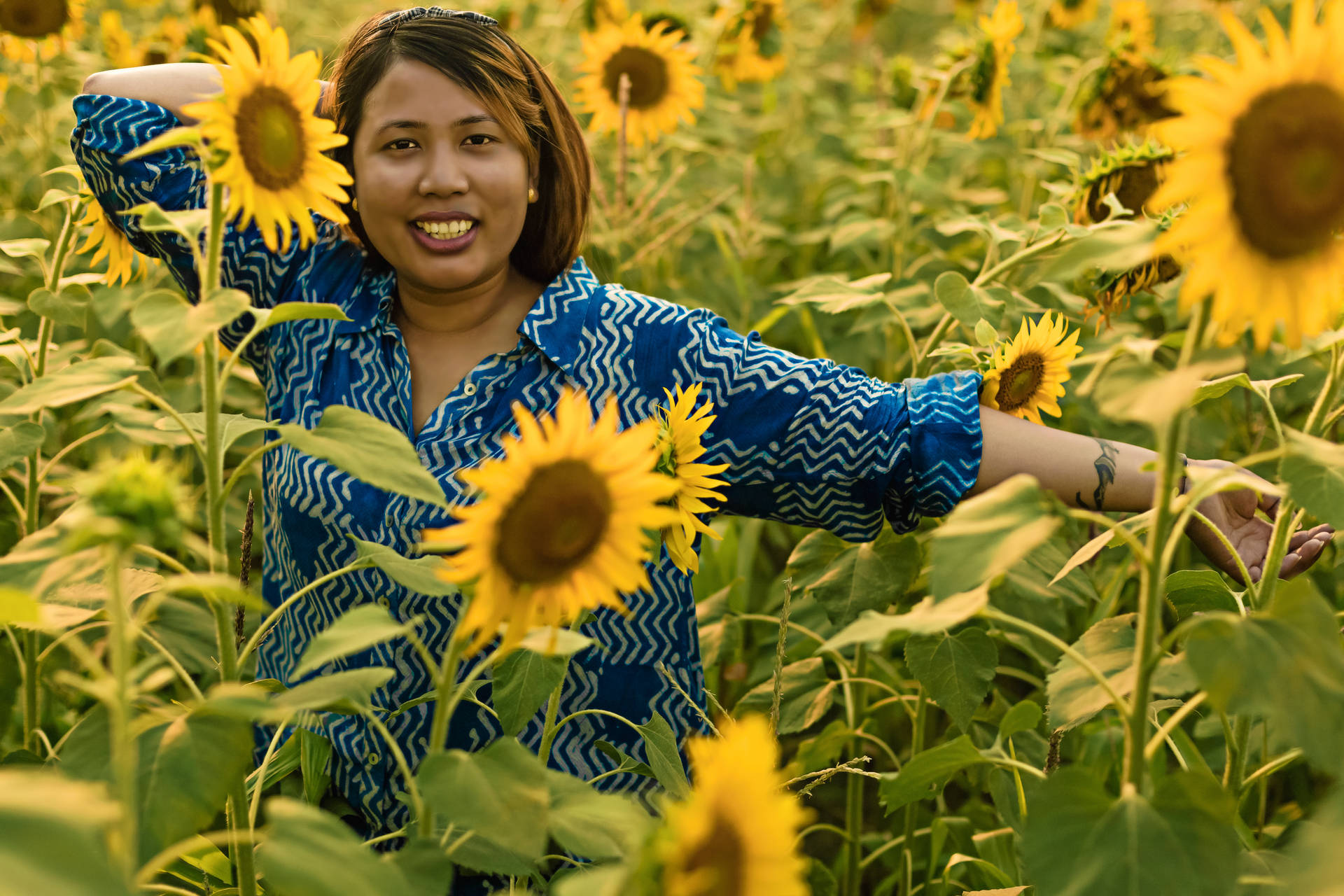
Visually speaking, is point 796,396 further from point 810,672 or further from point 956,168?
point 956,168

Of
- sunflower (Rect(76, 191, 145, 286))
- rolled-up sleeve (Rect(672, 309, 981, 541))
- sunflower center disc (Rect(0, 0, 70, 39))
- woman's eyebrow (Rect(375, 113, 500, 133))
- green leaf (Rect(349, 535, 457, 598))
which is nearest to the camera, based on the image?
green leaf (Rect(349, 535, 457, 598))

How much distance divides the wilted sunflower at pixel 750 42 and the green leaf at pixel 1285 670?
7.59ft

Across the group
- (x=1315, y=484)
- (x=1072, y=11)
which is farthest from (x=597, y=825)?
(x=1072, y=11)

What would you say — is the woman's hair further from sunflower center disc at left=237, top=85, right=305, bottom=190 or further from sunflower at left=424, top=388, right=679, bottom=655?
sunflower at left=424, top=388, right=679, bottom=655

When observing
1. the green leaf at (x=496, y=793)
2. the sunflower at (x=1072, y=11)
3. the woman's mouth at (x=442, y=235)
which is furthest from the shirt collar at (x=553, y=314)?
the sunflower at (x=1072, y=11)

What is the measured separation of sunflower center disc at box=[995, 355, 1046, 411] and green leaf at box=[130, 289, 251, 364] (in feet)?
2.79

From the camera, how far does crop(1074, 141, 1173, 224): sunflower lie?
1.51 meters

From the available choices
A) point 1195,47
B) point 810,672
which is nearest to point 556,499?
point 810,672

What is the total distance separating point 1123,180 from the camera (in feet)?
5.06

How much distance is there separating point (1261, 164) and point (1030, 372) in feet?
2.14

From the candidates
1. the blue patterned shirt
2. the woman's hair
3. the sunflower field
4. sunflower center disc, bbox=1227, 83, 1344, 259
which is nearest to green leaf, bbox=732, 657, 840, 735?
the sunflower field

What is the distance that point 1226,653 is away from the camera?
72cm

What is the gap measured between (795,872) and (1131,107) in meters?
2.12

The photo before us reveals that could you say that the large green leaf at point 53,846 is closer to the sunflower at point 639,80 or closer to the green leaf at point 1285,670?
the green leaf at point 1285,670
